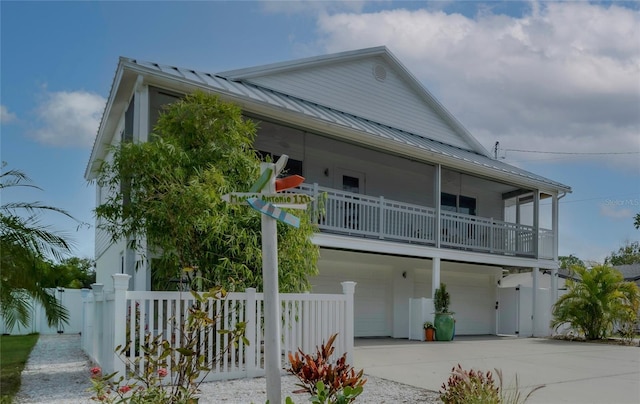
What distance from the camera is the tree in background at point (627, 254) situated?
2285 inches

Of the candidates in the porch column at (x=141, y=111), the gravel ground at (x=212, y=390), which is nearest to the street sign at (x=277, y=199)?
the gravel ground at (x=212, y=390)

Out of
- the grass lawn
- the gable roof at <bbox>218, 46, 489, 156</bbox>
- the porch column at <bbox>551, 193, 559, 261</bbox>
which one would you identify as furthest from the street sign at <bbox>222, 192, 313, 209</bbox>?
the porch column at <bbox>551, 193, 559, 261</bbox>

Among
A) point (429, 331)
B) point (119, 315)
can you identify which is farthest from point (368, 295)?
point (119, 315)

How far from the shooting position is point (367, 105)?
1750cm

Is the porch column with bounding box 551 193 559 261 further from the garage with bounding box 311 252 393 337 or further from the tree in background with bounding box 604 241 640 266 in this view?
the tree in background with bounding box 604 241 640 266

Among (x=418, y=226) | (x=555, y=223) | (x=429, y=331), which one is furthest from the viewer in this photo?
(x=555, y=223)

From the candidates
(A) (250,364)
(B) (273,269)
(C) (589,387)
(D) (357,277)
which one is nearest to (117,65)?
(A) (250,364)

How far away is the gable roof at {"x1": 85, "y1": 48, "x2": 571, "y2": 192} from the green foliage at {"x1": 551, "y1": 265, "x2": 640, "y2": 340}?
329cm

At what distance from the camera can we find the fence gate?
19.3 meters

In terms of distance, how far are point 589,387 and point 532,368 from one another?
1883 millimetres

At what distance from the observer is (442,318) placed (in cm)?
1525

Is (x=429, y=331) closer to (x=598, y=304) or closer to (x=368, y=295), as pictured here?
(x=368, y=295)

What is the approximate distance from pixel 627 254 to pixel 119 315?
6386 centimetres

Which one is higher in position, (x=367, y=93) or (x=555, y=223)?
(x=367, y=93)
